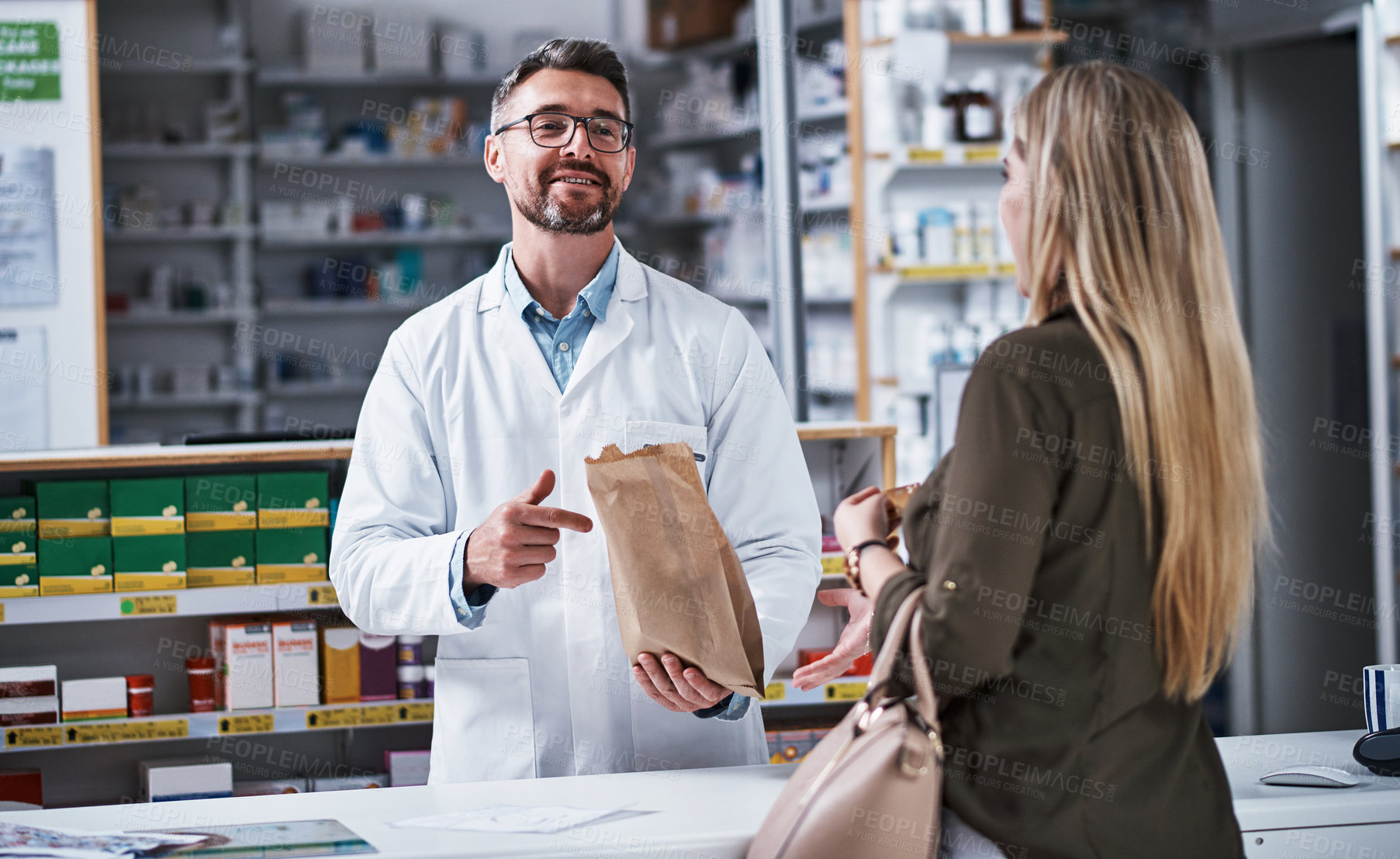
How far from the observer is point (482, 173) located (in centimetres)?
759

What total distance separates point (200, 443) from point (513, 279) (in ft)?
3.63

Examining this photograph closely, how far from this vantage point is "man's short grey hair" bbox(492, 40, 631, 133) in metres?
2.11

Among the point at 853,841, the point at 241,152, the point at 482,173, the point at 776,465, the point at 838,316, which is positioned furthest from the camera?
the point at 482,173

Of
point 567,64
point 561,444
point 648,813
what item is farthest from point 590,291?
point 648,813

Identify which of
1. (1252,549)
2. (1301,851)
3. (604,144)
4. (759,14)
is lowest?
(1301,851)

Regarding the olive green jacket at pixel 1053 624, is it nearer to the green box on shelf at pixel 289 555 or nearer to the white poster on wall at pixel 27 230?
the green box on shelf at pixel 289 555

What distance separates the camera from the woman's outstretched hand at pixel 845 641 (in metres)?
1.52

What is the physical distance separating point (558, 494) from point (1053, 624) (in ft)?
3.33

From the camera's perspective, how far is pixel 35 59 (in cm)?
459

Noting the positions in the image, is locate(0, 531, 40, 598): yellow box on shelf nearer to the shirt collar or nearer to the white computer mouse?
the shirt collar

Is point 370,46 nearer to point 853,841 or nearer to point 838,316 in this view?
point 838,316

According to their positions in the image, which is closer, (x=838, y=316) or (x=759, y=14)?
(x=759, y=14)

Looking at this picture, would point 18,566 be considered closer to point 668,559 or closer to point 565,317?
point 565,317

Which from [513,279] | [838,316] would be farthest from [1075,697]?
[838,316]
